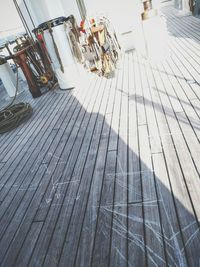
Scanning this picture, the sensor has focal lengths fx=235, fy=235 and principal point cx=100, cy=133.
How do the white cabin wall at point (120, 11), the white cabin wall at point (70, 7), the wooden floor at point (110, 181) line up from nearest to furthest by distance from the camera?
1. the wooden floor at point (110, 181)
2. the white cabin wall at point (120, 11)
3. the white cabin wall at point (70, 7)

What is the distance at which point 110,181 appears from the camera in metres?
2.31

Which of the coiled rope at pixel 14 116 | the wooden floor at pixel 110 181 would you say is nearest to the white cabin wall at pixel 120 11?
the wooden floor at pixel 110 181

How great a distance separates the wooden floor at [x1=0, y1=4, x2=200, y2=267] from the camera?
171 centimetres

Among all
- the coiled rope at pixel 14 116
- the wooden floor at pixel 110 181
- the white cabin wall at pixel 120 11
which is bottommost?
the coiled rope at pixel 14 116

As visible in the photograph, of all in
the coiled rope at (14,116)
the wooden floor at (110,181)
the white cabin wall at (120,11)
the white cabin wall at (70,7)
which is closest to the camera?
the wooden floor at (110,181)

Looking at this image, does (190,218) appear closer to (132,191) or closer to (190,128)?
(132,191)

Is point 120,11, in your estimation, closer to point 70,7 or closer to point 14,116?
point 70,7

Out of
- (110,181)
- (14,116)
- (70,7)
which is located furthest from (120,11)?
(110,181)

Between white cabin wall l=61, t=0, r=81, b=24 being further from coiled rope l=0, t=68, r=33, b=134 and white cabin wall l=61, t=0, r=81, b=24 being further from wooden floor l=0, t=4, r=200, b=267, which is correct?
wooden floor l=0, t=4, r=200, b=267

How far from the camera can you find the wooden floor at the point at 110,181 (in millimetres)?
1713

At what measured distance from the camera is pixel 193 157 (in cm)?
228

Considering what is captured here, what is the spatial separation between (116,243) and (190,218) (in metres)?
0.57

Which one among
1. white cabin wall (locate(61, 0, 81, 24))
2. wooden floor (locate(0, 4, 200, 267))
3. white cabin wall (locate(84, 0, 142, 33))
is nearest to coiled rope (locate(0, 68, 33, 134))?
wooden floor (locate(0, 4, 200, 267))

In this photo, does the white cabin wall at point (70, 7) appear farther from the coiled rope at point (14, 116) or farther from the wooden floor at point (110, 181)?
the wooden floor at point (110, 181)
